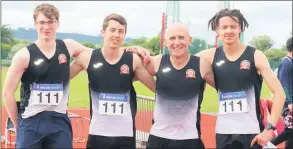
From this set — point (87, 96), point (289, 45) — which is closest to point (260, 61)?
point (289, 45)

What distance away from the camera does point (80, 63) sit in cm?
439

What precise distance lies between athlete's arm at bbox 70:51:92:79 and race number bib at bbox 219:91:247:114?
1.39 meters

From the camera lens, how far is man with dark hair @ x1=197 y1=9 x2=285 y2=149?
406cm

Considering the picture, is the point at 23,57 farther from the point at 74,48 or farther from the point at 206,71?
the point at 206,71

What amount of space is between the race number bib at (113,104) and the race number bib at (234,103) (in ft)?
3.06

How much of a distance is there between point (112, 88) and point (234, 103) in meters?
1.16

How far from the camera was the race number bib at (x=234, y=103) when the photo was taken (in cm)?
405

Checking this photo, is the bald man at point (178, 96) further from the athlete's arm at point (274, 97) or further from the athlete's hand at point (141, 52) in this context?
the athlete's arm at point (274, 97)

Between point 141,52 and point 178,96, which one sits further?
point 141,52

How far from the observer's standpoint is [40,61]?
13.5 feet

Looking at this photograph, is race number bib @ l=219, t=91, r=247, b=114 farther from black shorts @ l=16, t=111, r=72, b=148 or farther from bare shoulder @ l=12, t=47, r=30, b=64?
bare shoulder @ l=12, t=47, r=30, b=64

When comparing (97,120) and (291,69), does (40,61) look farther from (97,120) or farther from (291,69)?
(291,69)

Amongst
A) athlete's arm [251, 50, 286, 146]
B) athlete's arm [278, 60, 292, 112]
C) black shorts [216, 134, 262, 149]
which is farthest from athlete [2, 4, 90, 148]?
athlete's arm [278, 60, 292, 112]

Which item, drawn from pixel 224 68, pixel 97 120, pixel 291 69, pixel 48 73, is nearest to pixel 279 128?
pixel 291 69
